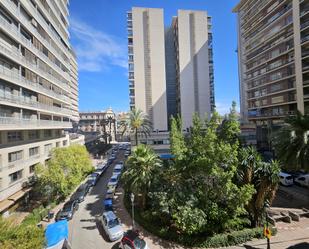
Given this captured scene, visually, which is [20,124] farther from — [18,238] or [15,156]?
[18,238]

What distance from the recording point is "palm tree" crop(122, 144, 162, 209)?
22.6 metres

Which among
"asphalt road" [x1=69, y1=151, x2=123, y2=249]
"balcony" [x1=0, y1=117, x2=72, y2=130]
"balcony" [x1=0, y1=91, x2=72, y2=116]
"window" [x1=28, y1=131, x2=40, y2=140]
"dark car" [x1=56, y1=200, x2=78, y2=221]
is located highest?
"balcony" [x1=0, y1=91, x2=72, y2=116]

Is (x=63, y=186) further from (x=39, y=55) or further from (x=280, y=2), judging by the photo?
(x=280, y=2)

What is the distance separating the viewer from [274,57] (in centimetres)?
4953

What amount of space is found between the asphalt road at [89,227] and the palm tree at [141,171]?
5196 mm

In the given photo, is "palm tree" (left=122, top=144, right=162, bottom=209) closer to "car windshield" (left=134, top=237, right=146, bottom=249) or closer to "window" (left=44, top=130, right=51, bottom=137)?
"car windshield" (left=134, top=237, right=146, bottom=249)

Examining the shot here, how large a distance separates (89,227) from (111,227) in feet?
11.8

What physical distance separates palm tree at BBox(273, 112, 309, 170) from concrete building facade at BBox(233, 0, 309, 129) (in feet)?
62.0

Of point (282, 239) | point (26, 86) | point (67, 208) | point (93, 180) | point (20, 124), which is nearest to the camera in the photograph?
point (282, 239)

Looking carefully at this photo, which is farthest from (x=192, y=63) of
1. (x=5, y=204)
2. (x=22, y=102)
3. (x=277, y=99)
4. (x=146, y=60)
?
(x=5, y=204)

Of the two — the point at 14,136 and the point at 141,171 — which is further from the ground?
the point at 14,136

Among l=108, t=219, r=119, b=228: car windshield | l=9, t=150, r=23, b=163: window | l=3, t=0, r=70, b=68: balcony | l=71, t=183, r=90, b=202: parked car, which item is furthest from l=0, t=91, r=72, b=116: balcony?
l=108, t=219, r=119, b=228: car windshield

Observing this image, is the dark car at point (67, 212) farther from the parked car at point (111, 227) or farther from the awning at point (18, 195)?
the awning at point (18, 195)

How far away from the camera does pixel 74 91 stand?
91125 millimetres
